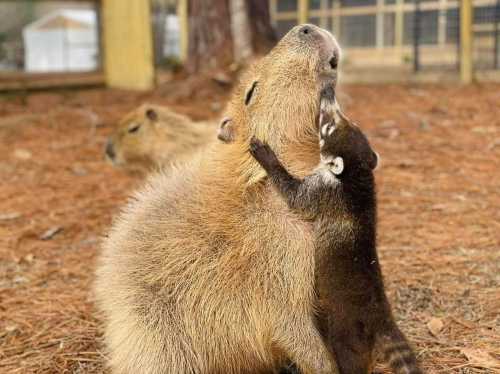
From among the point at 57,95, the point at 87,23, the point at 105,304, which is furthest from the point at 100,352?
the point at 87,23

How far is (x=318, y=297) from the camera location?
2.84 meters

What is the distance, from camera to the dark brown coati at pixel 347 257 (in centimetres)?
277

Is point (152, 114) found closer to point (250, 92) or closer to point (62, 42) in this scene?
point (250, 92)

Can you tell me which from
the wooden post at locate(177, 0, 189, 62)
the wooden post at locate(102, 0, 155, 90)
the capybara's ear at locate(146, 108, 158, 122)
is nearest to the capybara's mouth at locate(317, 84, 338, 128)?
the capybara's ear at locate(146, 108, 158, 122)

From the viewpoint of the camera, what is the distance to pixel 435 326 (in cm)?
340

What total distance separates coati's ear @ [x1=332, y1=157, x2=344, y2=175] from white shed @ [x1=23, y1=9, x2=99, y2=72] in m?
13.7

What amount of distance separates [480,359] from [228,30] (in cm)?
833

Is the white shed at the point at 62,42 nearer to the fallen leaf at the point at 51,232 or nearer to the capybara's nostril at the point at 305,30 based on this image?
the fallen leaf at the point at 51,232

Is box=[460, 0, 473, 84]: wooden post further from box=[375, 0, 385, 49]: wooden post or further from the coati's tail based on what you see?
the coati's tail

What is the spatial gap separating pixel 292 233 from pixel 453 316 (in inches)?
48.2

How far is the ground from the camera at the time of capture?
3.43 metres

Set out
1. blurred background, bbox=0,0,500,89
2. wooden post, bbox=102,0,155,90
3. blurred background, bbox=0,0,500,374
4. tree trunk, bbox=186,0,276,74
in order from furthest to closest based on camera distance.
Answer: wooden post, bbox=102,0,155,90 < blurred background, bbox=0,0,500,89 < tree trunk, bbox=186,0,276,74 < blurred background, bbox=0,0,500,374

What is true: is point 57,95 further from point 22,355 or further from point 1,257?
point 22,355

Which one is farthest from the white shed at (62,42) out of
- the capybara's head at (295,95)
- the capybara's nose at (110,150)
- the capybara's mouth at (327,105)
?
the capybara's mouth at (327,105)
